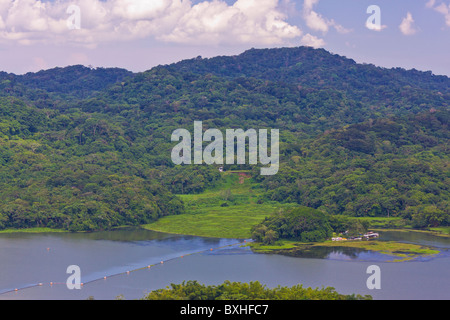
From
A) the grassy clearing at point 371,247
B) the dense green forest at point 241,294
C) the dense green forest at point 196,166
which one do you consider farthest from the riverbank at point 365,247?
the dense green forest at point 241,294

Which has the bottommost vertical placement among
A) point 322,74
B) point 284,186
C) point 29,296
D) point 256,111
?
point 29,296

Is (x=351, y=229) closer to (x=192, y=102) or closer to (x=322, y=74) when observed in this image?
(x=192, y=102)

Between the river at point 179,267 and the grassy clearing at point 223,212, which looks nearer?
the river at point 179,267

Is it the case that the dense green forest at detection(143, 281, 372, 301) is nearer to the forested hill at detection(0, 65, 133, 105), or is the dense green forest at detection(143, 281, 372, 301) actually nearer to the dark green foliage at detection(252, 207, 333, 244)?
the dark green foliage at detection(252, 207, 333, 244)

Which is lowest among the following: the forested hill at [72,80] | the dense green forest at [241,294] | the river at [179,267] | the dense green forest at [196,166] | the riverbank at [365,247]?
the river at [179,267]

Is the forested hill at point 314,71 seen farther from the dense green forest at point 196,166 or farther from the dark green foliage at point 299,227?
the dark green foliage at point 299,227

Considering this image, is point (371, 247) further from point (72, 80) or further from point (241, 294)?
point (72, 80)
